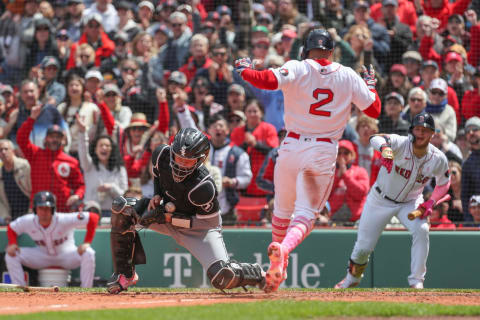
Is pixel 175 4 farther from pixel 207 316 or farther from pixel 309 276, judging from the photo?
pixel 207 316

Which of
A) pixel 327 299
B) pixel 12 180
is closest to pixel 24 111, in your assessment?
pixel 12 180

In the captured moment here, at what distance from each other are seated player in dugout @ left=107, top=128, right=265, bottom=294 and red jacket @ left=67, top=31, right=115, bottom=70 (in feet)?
22.8

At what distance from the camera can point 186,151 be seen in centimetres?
686

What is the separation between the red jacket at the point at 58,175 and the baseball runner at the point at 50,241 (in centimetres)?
59

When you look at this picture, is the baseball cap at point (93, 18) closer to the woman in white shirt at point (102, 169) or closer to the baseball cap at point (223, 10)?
the baseball cap at point (223, 10)

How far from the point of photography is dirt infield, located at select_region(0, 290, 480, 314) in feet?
21.0

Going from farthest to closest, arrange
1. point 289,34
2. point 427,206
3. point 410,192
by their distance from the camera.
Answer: point 289,34 → point 410,192 → point 427,206

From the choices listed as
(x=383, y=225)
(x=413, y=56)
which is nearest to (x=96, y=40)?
(x=413, y=56)

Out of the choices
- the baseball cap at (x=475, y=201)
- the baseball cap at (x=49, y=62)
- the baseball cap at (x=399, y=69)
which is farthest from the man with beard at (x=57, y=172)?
the baseball cap at (x=475, y=201)

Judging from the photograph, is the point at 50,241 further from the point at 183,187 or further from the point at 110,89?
the point at 183,187

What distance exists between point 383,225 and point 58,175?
15.6 ft

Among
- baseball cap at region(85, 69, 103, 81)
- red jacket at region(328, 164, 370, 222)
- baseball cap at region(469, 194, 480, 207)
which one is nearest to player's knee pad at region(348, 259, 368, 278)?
red jacket at region(328, 164, 370, 222)

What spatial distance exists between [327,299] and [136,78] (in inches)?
292

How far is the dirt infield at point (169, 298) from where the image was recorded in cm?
640
